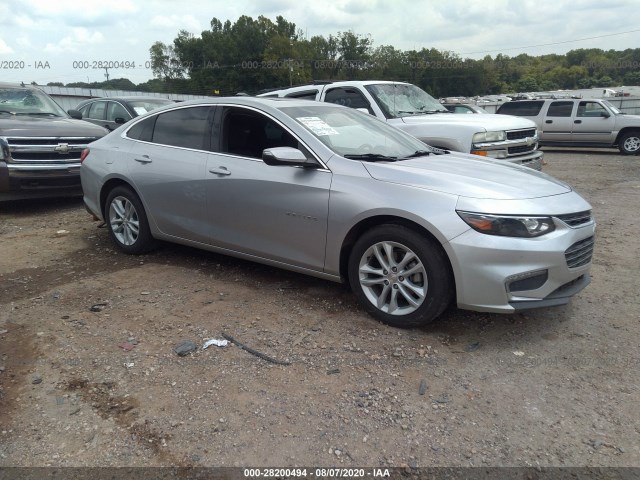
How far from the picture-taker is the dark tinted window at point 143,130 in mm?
5156

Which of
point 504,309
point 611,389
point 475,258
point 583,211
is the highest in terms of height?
point 583,211

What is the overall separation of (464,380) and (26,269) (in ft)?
14.1

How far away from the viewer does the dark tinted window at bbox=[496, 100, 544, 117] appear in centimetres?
1650

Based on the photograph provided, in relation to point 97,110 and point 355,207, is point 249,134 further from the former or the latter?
point 97,110

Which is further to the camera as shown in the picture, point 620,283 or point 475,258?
point 620,283

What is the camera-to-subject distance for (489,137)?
722cm

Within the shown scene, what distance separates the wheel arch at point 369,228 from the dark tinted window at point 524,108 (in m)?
14.8

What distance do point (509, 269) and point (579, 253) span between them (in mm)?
664

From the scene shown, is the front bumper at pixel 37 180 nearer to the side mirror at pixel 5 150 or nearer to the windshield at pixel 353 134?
the side mirror at pixel 5 150

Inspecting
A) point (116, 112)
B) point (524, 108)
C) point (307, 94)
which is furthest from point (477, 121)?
point (524, 108)

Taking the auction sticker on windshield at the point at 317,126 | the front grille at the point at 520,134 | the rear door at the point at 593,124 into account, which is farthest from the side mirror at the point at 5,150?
the rear door at the point at 593,124

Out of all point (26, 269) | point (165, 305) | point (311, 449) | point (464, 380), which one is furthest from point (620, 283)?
point (26, 269)

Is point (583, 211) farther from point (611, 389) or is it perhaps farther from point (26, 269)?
point (26, 269)

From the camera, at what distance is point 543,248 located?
3293 millimetres
